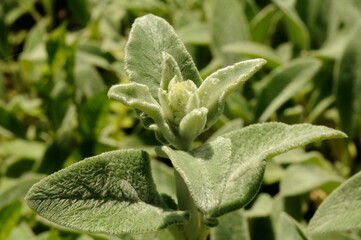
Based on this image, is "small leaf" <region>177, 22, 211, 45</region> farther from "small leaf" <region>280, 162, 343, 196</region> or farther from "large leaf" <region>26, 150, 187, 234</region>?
"large leaf" <region>26, 150, 187, 234</region>

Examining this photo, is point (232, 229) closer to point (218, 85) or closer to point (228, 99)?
point (218, 85)

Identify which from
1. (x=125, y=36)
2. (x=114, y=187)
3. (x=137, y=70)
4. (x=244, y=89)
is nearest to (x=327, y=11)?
(x=244, y=89)

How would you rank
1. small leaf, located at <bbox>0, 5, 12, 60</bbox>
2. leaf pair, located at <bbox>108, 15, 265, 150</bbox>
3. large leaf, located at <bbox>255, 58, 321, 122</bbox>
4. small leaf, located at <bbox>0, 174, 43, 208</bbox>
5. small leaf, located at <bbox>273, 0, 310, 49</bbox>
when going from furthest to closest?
1. small leaf, located at <bbox>0, 5, 12, 60</bbox>
2. small leaf, located at <bbox>273, 0, 310, 49</bbox>
3. large leaf, located at <bbox>255, 58, 321, 122</bbox>
4. small leaf, located at <bbox>0, 174, 43, 208</bbox>
5. leaf pair, located at <bbox>108, 15, 265, 150</bbox>

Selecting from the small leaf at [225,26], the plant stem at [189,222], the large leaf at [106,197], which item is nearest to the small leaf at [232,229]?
the plant stem at [189,222]

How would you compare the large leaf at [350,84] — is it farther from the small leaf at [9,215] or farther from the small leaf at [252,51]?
the small leaf at [9,215]

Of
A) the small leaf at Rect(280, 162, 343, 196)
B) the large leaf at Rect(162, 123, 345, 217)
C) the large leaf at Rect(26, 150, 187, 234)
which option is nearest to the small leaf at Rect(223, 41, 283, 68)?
the small leaf at Rect(280, 162, 343, 196)

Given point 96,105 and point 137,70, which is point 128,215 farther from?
point 96,105
